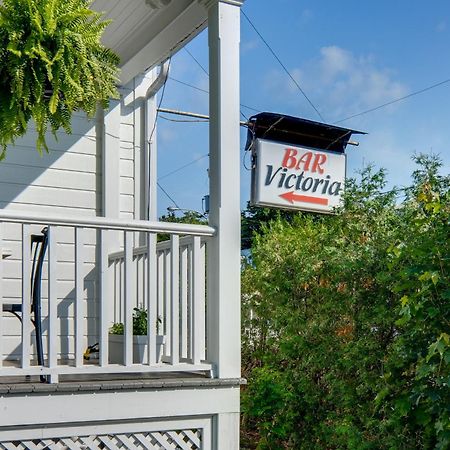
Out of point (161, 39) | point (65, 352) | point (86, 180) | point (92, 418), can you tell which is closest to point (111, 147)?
point (86, 180)

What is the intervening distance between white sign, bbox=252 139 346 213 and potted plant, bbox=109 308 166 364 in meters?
4.12

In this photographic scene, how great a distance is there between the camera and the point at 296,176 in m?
8.53

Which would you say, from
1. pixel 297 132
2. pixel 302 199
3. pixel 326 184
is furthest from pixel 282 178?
pixel 297 132

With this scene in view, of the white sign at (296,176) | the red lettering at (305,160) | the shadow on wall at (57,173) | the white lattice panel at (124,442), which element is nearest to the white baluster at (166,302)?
the white lattice panel at (124,442)

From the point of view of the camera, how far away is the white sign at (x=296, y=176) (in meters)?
8.31

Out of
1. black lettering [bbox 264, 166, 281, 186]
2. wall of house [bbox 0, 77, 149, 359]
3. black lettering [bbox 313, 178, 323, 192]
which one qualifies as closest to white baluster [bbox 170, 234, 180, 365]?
wall of house [bbox 0, 77, 149, 359]

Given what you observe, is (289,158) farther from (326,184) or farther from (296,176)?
(326,184)

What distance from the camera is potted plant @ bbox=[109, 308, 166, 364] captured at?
3.83 meters

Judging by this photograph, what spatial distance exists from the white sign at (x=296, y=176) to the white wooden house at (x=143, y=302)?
3.45 metres

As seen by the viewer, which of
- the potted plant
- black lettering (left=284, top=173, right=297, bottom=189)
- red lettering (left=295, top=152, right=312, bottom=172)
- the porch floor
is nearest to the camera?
the porch floor

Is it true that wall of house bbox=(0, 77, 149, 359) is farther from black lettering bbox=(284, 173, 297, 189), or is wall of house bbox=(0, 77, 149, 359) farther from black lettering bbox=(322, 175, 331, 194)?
black lettering bbox=(322, 175, 331, 194)

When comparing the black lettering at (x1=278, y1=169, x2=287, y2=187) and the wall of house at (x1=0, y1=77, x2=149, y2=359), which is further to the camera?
the black lettering at (x1=278, y1=169, x2=287, y2=187)

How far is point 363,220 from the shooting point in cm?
443

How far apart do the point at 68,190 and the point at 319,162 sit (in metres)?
4.68
